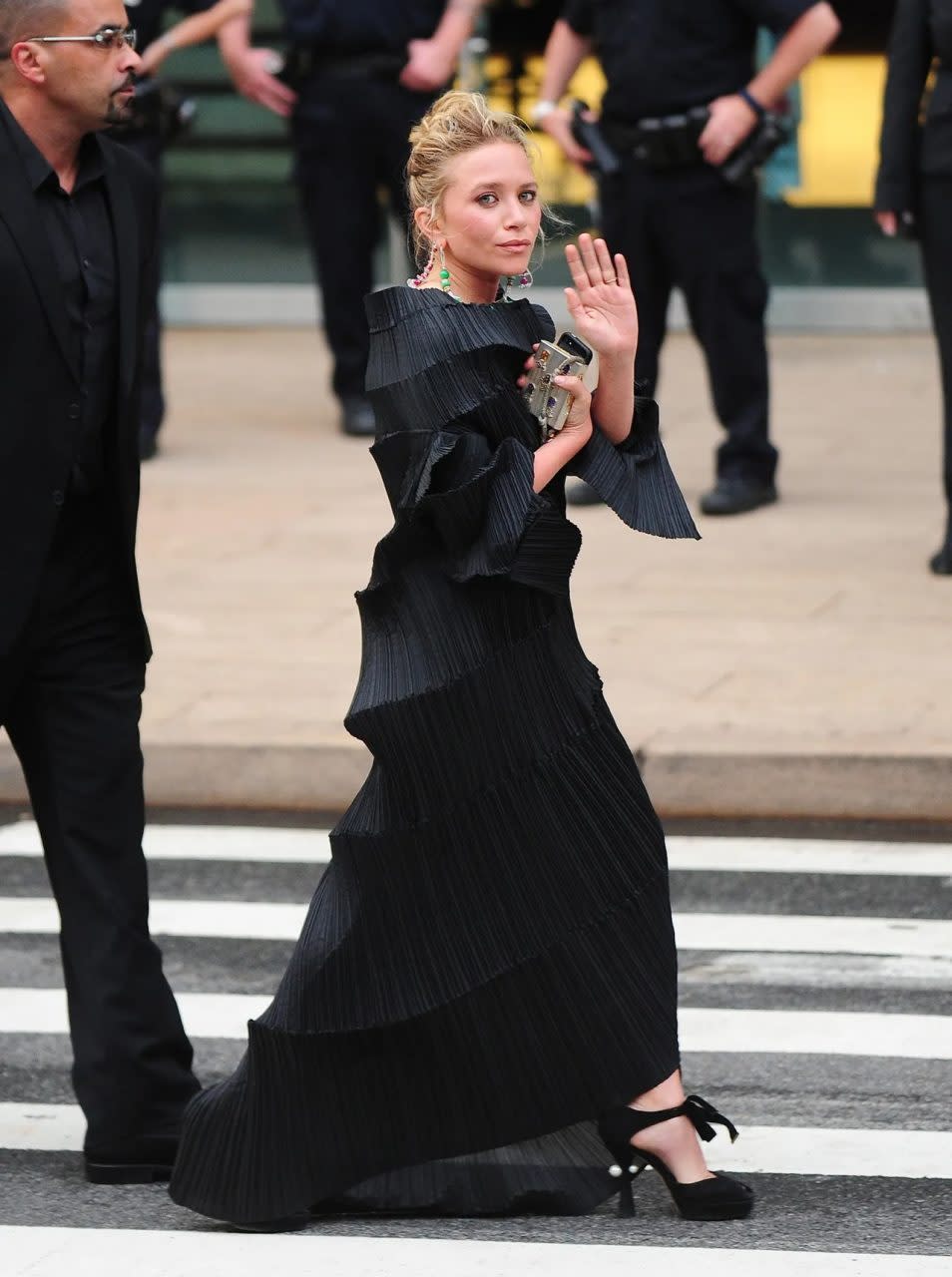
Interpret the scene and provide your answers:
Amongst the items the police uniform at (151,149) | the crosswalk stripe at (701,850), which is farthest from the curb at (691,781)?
the police uniform at (151,149)

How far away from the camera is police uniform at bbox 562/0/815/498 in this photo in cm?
932

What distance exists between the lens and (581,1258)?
4.15 m

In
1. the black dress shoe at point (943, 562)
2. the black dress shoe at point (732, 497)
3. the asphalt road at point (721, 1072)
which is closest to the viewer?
the asphalt road at point (721, 1072)

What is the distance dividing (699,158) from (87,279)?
5138 millimetres

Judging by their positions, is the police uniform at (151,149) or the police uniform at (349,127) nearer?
the police uniform at (151,149)

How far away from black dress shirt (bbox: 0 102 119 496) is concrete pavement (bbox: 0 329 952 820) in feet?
8.85

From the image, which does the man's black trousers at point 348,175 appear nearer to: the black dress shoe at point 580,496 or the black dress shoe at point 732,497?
the black dress shoe at point 580,496

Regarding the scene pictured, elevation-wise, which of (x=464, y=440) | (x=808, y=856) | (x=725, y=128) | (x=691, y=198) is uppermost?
(x=464, y=440)

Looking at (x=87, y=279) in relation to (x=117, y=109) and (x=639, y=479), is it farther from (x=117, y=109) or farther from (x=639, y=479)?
(x=639, y=479)

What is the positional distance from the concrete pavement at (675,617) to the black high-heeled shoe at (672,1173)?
2.68 metres

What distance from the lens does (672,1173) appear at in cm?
426

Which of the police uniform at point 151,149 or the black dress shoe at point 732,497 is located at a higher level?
the police uniform at point 151,149

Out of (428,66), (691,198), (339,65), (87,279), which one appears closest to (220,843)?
(87,279)

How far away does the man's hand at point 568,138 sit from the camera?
9586 millimetres
